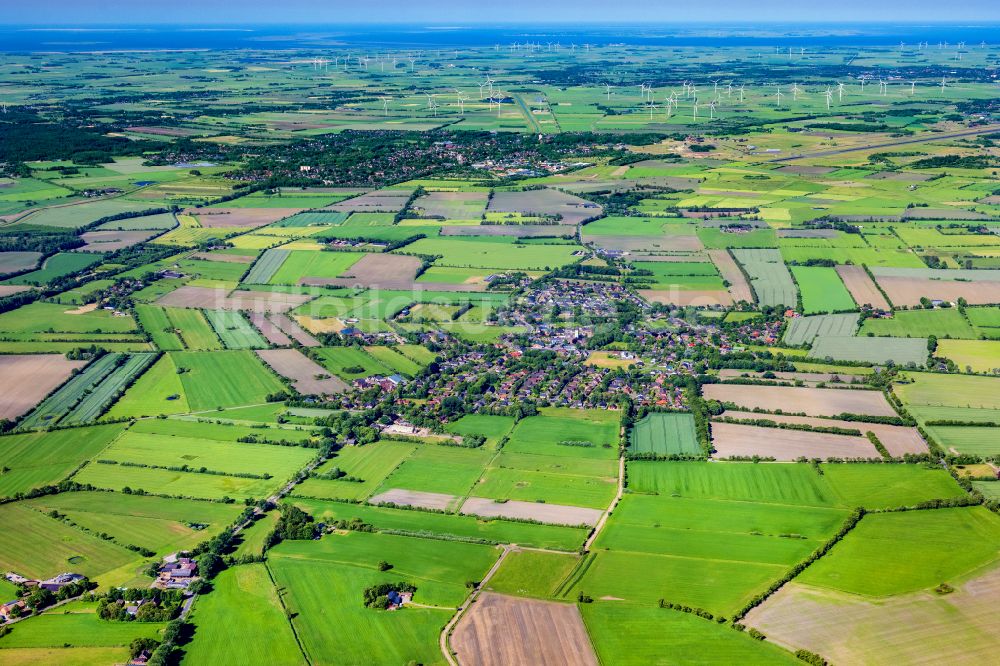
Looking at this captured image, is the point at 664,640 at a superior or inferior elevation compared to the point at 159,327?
inferior

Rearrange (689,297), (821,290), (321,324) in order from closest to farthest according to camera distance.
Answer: (321,324) → (689,297) → (821,290)

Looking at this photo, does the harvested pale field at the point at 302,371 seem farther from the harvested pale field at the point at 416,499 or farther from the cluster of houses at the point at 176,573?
the cluster of houses at the point at 176,573

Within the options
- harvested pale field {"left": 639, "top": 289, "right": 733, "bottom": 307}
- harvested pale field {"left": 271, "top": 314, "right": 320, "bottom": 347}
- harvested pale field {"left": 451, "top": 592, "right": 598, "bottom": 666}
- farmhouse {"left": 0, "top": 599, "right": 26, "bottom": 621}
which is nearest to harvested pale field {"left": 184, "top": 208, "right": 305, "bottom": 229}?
harvested pale field {"left": 271, "top": 314, "right": 320, "bottom": 347}

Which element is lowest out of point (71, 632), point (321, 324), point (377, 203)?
point (71, 632)

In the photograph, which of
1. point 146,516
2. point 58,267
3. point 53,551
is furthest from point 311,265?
point 53,551

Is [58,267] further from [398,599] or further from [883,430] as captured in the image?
[883,430]

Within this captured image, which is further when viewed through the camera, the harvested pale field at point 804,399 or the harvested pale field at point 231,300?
the harvested pale field at point 231,300

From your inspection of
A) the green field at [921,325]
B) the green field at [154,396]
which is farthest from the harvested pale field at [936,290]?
the green field at [154,396]
